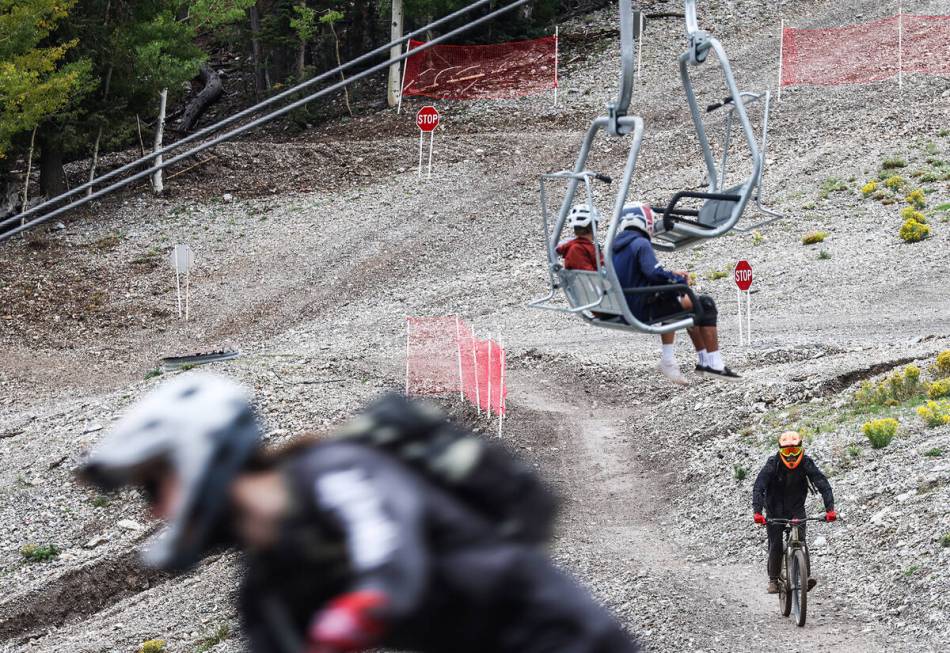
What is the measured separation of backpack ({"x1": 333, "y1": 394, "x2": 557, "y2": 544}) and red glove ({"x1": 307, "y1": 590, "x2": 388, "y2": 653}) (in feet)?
0.99

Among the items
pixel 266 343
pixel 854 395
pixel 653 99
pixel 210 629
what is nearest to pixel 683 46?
pixel 653 99

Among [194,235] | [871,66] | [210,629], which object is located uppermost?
[871,66]

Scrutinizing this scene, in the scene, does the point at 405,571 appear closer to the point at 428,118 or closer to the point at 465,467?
the point at 465,467

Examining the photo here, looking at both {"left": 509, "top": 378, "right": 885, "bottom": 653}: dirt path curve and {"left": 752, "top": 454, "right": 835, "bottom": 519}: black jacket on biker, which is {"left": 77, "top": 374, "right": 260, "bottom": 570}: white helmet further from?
{"left": 752, "top": 454, "right": 835, "bottom": 519}: black jacket on biker

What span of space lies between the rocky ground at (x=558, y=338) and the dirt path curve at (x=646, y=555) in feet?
0.17

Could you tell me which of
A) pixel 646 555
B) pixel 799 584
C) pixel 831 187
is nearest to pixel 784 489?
pixel 799 584

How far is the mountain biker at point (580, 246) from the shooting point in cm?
859

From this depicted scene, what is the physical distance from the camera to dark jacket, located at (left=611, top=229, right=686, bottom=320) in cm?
847

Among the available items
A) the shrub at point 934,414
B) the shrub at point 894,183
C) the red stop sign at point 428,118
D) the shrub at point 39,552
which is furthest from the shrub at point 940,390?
the red stop sign at point 428,118

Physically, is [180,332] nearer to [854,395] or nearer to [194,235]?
[194,235]

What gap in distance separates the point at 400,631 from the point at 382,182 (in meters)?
35.2

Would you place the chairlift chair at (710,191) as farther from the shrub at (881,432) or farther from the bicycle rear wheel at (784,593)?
the shrub at (881,432)

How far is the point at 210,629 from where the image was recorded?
1536 cm

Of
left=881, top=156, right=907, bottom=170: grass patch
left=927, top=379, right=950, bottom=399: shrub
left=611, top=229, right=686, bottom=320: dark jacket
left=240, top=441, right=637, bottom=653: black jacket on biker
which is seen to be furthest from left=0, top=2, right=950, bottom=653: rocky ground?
left=240, top=441, right=637, bottom=653: black jacket on biker
